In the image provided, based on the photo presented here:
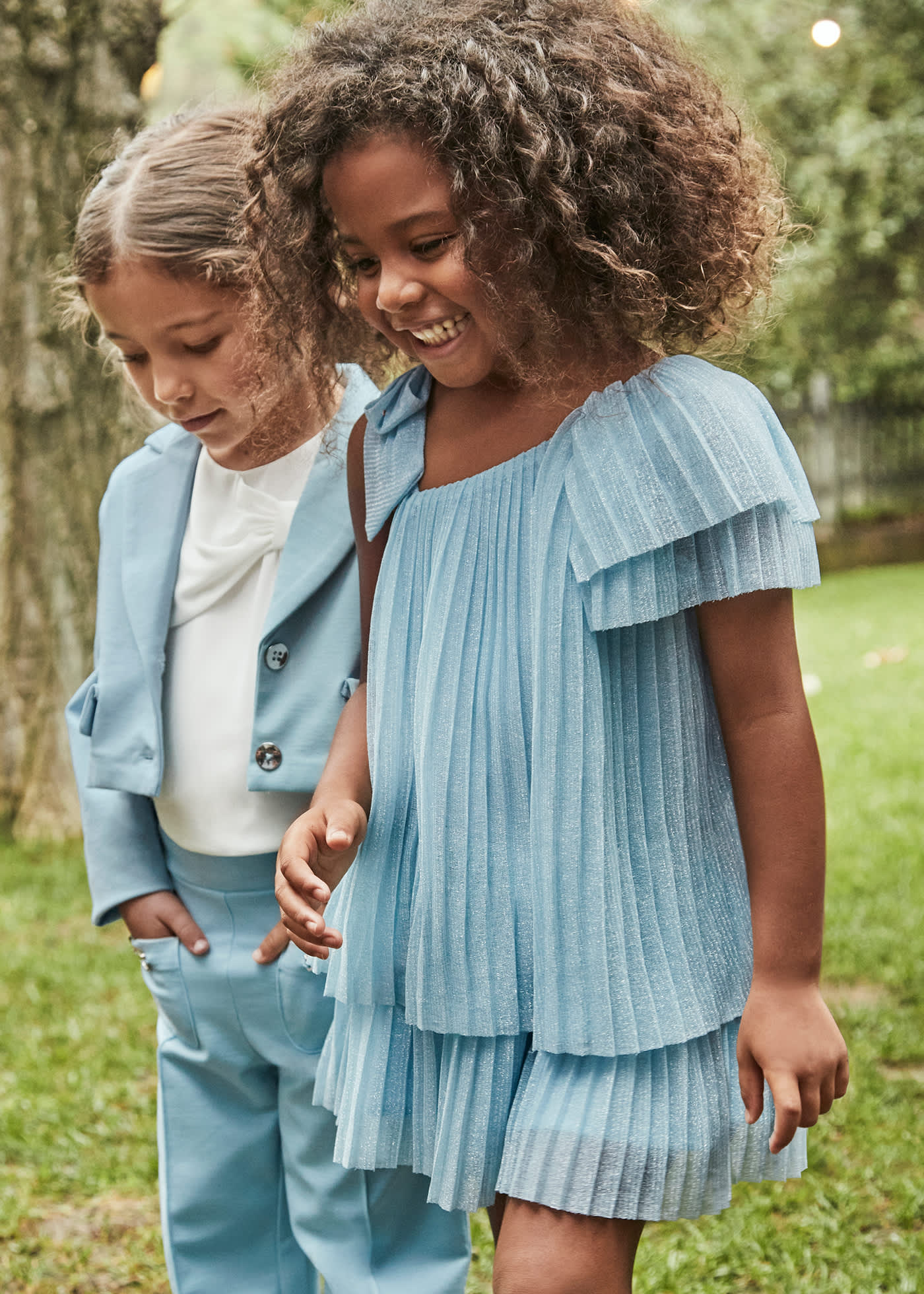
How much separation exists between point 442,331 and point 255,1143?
4.01 ft

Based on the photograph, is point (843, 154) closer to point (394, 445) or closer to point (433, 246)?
point (394, 445)

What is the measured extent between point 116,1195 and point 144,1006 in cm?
108

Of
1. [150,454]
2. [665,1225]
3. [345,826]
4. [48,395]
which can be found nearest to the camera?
[345,826]

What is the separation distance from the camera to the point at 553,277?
1.58 meters

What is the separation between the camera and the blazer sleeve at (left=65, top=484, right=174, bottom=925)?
7.05 feet

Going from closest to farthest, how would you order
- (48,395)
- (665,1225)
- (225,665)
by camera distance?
(225,665) < (665,1225) < (48,395)

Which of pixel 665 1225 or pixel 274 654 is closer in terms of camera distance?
pixel 274 654

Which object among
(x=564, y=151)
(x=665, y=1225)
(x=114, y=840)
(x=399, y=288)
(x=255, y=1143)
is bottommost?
(x=665, y=1225)

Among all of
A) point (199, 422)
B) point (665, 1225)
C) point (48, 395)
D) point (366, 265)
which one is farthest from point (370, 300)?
point (48, 395)

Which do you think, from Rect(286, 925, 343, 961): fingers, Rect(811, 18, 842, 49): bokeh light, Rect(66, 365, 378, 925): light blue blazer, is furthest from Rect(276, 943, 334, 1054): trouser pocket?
Rect(811, 18, 842, 49): bokeh light

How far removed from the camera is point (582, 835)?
5.04 feet

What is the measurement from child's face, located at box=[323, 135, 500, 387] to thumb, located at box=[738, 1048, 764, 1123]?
798 mm

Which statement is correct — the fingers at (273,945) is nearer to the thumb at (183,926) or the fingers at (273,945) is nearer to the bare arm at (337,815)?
the thumb at (183,926)

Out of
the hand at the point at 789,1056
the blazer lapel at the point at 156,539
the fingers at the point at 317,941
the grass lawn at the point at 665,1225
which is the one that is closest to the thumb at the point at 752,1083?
the hand at the point at 789,1056
